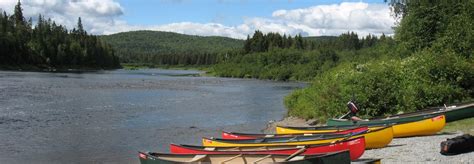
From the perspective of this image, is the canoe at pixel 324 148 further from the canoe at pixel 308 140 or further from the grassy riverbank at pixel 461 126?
the grassy riverbank at pixel 461 126

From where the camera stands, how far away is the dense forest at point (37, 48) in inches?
5709

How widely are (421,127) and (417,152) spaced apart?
4496 mm

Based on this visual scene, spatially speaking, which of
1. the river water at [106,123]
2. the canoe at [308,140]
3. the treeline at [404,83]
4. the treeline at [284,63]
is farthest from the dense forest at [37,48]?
the canoe at [308,140]

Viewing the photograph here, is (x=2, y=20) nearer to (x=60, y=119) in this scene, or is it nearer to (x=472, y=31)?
(x=60, y=119)

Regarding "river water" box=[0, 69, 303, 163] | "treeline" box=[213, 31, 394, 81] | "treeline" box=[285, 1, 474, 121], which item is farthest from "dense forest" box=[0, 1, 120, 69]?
"treeline" box=[285, 1, 474, 121]

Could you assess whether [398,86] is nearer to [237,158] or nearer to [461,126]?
[461,126]

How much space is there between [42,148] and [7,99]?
89.0 feet

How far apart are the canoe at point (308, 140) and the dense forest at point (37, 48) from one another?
5253 inches

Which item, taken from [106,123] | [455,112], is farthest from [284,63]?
[455,112]

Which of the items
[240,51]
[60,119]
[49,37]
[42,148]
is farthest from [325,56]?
[42,148]

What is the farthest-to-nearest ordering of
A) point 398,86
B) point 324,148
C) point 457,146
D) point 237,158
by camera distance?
1. point 398,86
2. point 324,148
3. point 457,146
4. point 237,158

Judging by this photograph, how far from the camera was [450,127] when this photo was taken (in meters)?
25.5

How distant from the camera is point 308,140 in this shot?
765 inches

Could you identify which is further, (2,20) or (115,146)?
(2,20)
